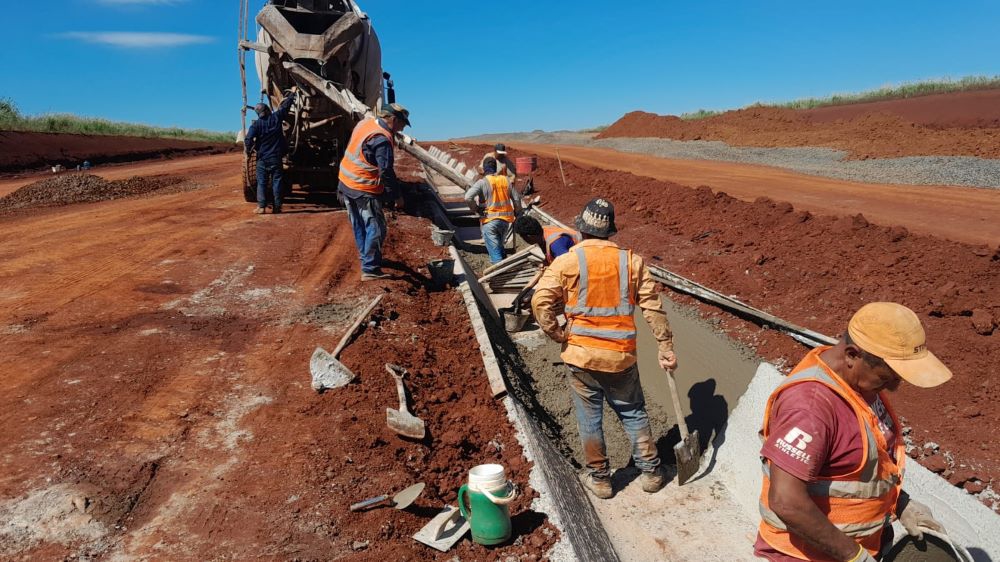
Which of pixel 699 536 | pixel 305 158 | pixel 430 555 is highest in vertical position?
pixel 305 158

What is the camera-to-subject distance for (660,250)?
29.1ft

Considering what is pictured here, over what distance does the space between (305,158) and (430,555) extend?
907 centimetres

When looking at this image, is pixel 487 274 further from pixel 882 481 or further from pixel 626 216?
pixel 882 481

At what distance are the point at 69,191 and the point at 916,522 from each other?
14.4m

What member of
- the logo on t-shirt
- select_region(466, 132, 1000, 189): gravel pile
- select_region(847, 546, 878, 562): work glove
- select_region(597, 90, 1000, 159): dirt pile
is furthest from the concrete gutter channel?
select_region(597, 90, 1000, 159): dirt pile

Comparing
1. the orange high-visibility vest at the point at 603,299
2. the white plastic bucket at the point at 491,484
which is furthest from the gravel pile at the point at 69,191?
the white plastic bucket at the point at 491,484

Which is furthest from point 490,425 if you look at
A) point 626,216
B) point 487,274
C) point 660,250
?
point 626,216

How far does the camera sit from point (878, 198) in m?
11.6

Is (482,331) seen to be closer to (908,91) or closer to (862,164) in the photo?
(862,164)

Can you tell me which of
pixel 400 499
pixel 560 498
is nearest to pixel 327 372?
pixel 400 499

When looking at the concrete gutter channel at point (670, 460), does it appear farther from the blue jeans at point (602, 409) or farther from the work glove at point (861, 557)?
the work glove at point (861, 557)

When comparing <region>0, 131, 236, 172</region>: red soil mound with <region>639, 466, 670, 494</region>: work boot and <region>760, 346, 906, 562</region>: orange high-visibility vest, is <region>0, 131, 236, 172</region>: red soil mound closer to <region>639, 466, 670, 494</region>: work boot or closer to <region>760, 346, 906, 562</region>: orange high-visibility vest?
<region>639, 466, 670, 494</region>: work boot

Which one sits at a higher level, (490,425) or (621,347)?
(621,347)

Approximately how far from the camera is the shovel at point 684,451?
425cm
